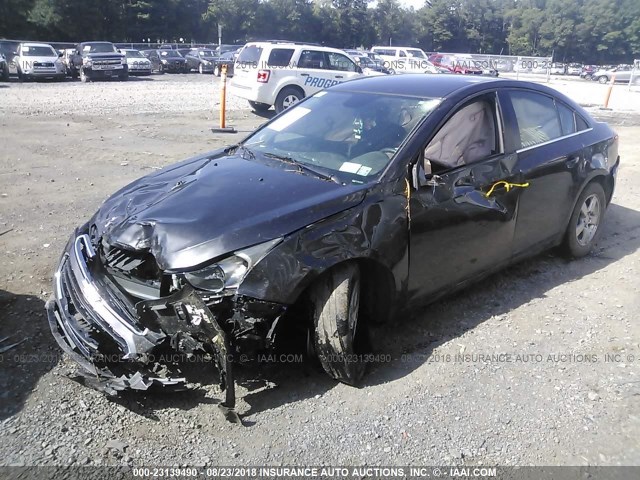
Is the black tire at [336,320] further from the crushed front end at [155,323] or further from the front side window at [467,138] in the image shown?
the front side window at [467,138]

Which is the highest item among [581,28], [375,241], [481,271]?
[581,28]

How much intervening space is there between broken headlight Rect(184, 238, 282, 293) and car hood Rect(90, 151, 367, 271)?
0.15 ft

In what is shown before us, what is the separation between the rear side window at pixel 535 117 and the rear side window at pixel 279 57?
36.4ft

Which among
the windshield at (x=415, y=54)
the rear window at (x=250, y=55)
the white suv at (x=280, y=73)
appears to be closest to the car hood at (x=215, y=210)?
the white suv at (x=280, y=73)

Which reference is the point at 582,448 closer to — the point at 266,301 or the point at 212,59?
the point at 266,301

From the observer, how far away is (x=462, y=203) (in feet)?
12.5

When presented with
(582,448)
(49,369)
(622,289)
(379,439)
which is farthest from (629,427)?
(49,369)

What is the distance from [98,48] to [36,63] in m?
3.67

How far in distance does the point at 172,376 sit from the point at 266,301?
35.7 inches

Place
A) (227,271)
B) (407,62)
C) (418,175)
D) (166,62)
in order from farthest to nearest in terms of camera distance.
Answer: (166,62)
(407,62)
(418,175)
(227,271)

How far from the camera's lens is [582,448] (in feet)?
9.47

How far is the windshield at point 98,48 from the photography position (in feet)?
90.9

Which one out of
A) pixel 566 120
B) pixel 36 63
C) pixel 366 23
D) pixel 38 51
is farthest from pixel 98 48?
pixel 366 23

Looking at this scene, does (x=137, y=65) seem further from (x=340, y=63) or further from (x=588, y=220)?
→ (x=588, y=220)
